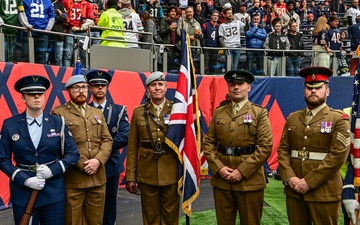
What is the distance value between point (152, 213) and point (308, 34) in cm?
1337

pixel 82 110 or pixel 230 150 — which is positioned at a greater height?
pixel 82 110

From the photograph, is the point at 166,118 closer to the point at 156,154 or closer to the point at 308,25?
the point at 156,154

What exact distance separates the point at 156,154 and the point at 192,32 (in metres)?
6.86

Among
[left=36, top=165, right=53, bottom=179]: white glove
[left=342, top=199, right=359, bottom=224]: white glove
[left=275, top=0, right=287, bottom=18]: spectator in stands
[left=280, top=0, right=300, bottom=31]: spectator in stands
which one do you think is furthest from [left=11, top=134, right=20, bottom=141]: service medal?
[left=275, top=0, right=287, bottom=18]: spectator in stands

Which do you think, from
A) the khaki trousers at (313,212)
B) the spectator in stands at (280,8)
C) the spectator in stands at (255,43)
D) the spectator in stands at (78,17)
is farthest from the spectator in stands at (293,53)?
the khaki trousers at (313,212)

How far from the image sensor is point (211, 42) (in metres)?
13.0

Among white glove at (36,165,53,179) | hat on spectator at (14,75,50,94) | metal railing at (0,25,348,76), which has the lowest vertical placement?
white glove at (36,165,53,179)

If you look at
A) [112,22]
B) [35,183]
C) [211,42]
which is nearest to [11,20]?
[112,22]

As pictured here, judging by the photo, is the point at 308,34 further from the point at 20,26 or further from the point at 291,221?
the point at 291,221

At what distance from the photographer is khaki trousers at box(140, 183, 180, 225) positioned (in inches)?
235

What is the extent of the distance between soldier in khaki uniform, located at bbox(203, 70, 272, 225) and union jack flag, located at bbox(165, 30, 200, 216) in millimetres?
252

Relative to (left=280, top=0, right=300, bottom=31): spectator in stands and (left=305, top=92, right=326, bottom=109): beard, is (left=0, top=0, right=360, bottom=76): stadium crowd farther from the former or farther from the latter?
(left=305, top=92, right=326, bottom=109): beard

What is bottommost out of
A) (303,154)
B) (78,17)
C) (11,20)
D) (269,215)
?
(269,215)

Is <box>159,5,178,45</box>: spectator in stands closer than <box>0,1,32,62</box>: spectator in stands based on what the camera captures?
No
